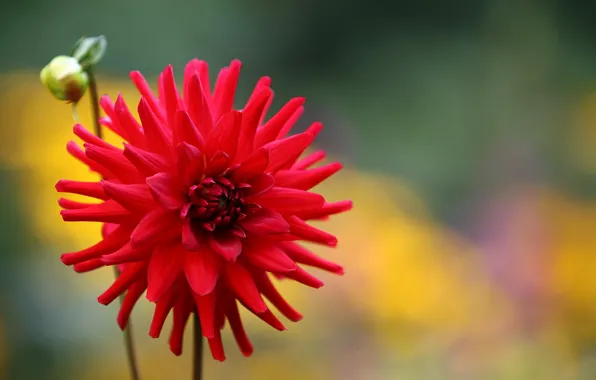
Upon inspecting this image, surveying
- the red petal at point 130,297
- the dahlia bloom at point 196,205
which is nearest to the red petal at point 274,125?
the dahlia bloom at point 196,205

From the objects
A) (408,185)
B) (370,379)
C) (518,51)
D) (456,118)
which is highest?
(518,51)

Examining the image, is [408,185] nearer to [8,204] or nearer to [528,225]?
[528,225]

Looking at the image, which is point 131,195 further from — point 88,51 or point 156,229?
point 88,51

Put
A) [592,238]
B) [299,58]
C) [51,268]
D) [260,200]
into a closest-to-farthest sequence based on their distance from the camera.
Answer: [260,200] < [51,268] < [592,238] < [299,58]

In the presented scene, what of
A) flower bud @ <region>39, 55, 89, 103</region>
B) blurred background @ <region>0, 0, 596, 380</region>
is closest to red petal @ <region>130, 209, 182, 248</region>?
flower bud @ <region>39, 55, 89, 103</region>

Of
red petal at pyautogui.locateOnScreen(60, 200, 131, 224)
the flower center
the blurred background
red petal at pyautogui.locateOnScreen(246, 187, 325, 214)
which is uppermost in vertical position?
red petal at pyautogui.locateOnScreen(246, 187, 325, 214)

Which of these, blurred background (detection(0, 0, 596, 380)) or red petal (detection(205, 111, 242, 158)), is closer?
red petal (detection(205, 111, 242, 158))

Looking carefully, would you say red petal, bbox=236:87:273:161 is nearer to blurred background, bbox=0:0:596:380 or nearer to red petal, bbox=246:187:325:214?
red petal, bbox=246:187:325:214

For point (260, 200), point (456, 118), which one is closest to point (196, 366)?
point (260, 200)
